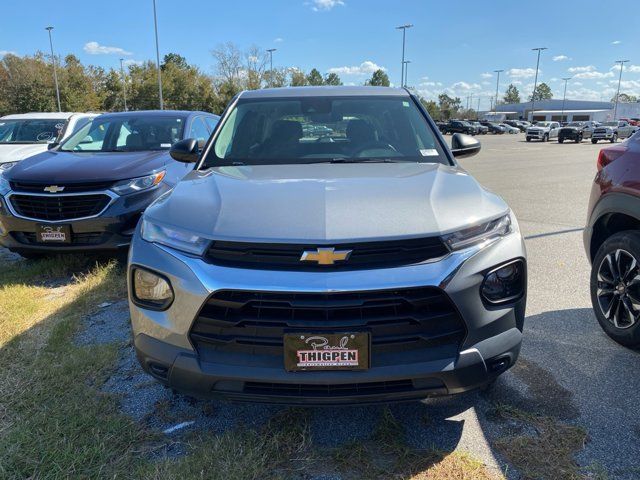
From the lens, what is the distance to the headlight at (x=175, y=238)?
2090 millimetres

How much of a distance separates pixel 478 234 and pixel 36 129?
33.4 feet

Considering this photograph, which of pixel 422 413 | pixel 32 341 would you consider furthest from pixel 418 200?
pixel 32 341

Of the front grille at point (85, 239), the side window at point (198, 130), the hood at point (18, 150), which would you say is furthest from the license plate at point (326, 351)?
the hood at point (18, 150)

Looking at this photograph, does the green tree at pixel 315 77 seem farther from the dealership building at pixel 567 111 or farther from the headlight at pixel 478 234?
the headlight at pixel 478 234

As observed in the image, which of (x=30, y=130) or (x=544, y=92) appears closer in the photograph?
(x=30, y=130)

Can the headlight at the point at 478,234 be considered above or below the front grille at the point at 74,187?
above

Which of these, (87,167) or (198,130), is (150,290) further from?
(198,130)

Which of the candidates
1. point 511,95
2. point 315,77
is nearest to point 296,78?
point 315,77

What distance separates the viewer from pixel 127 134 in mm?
6195

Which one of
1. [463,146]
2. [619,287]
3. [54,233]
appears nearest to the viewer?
Result: [619,287]

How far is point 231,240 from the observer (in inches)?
80.0

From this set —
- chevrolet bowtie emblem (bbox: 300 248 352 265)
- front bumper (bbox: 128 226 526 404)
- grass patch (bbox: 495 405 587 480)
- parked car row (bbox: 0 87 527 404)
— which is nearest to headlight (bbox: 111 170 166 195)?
parked car row (bbox: 0 87 527 404)

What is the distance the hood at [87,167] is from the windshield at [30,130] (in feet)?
15.6

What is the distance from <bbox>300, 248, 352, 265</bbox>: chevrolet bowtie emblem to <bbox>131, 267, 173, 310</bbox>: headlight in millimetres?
595
